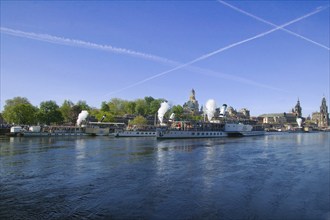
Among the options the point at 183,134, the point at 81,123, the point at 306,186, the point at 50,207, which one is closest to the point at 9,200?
the point at 50,207

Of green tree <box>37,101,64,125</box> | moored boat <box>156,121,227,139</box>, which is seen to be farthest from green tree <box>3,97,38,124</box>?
moored boat <box>156,121,227,139</box>

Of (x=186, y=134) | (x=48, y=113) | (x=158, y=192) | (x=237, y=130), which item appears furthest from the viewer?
(x=48, y=113)

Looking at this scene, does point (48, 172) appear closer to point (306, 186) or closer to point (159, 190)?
point (159, 190)

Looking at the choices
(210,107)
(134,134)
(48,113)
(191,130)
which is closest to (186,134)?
(191,130)

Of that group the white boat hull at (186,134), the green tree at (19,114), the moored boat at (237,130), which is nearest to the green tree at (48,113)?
the green tree at (19,114)

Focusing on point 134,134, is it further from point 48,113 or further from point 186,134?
point 48,113

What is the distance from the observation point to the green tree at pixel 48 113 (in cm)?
14700

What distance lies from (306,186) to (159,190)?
1406cm

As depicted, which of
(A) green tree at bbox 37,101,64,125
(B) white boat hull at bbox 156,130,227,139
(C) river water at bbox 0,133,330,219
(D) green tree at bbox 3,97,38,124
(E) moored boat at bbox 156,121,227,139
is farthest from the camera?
(A) green tree at bbox 37,101,64,125

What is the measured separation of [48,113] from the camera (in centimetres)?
14888

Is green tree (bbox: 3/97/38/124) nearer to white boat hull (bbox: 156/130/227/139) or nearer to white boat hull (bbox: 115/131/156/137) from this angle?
white boat hull (bbox: 115/131/156/137)

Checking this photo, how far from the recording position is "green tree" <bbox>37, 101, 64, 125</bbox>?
5787 inches

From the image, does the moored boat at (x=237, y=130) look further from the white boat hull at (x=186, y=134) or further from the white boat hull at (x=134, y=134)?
the white boat hull at (x=134, y=134)

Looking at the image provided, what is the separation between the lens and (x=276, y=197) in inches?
909
